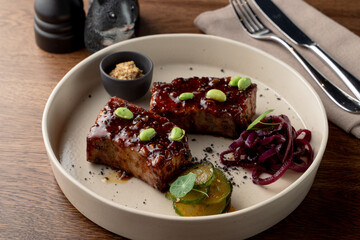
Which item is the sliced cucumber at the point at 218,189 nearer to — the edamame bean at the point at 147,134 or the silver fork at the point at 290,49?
the edamame bean at the point at 147,134

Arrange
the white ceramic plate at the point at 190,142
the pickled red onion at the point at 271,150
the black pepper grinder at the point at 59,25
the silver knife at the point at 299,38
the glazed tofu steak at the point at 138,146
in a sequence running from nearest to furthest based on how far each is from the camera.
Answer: the white ceramic plate at the point at 190,142 < the glazed tofu steak at the point at 138,146 < the pickled red onion at the point at 271,150 < the silver knife at the point at 299,38 < the black pepper grinder at the point at 59,25

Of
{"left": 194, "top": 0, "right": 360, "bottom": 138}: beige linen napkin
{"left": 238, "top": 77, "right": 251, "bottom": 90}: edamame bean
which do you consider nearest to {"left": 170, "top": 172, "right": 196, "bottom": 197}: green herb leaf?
{"left": 238, "top": 77, "right": 251, "bottom": 90}: edamame bean

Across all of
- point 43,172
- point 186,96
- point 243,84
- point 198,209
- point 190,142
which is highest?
point 243,84

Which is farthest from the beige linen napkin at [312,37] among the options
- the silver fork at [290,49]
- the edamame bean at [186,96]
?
the edamame bean at [186,96]

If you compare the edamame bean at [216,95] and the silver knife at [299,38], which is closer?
the edamame bean at [216,95]

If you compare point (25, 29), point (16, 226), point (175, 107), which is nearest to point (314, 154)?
point (175, 107)

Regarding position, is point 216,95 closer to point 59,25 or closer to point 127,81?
point 127,81

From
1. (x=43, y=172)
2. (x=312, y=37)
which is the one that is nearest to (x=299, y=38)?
(x=312, y=37)
